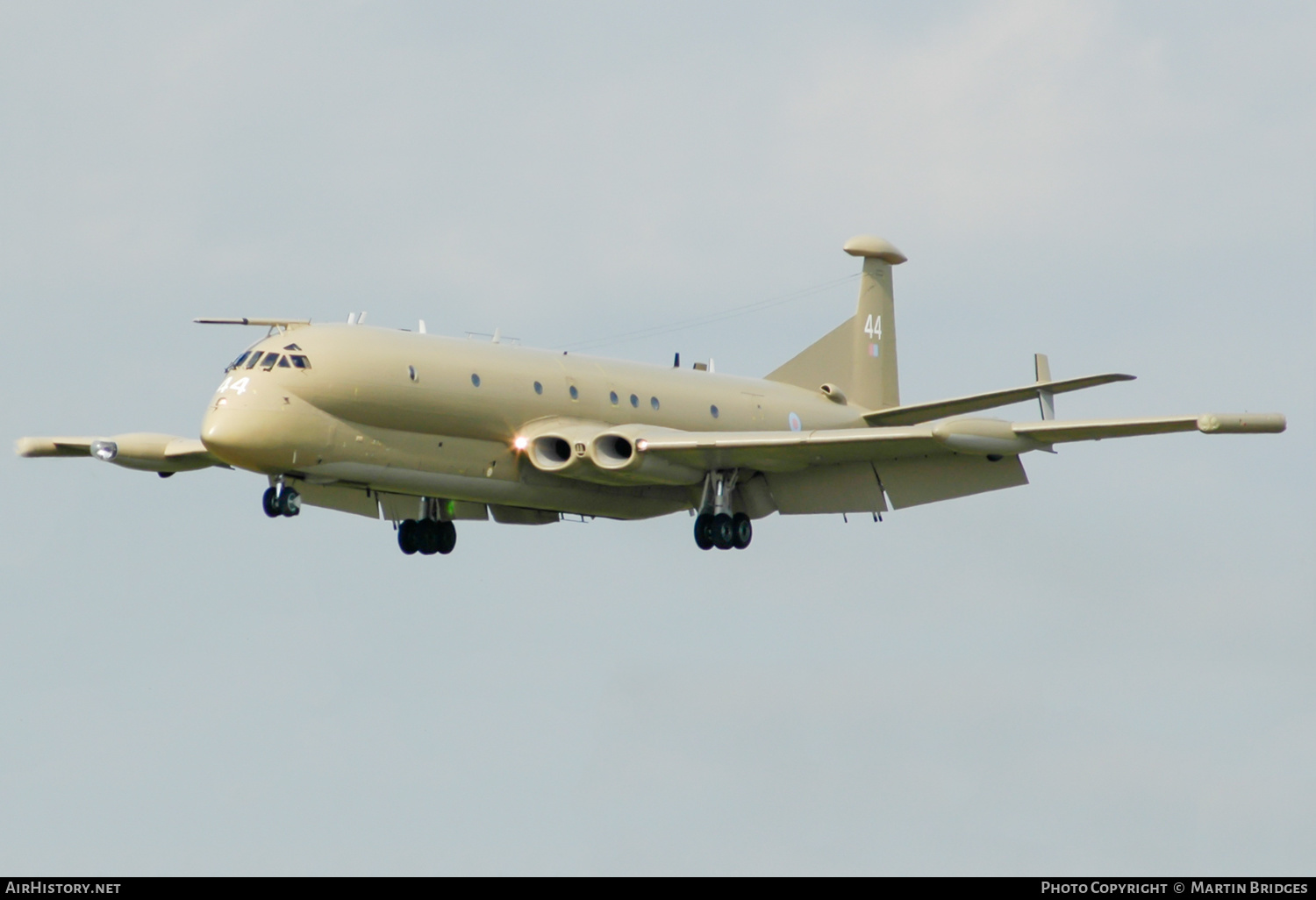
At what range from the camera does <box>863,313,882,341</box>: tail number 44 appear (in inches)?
1626

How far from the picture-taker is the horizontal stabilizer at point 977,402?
33812mm

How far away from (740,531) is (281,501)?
25.8 ft

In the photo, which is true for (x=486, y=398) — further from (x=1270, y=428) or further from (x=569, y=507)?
(x=1270, y=428)

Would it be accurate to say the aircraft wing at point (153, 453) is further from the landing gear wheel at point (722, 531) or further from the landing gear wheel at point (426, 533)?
the landing gear wheel at point (722, 531)

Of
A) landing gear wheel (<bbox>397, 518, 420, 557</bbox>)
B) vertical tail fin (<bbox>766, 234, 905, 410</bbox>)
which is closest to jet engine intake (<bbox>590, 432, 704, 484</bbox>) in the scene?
landing gear wheel (<bbox>397, 518, 420, 557</bbox>)

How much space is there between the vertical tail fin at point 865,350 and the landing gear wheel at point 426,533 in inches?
279

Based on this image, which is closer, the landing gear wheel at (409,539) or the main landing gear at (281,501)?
the main landing gear at (281,501)

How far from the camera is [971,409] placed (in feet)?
118

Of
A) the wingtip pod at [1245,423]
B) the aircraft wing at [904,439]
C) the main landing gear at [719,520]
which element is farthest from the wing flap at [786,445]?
the wingtip pod at [1245,423]

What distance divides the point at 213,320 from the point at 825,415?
11732 millimetres

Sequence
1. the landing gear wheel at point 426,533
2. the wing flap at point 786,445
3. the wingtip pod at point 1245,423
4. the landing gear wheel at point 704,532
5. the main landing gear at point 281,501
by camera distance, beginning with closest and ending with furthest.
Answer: the wingtip pod at point 1245,423 < the main landing gear at point 281,501 < the wing flap at point 786,445 < the landing gear wheel at point 704,532 < the landing gear wheel at point 426,533

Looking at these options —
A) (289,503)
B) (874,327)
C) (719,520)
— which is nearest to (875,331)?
(874,327)

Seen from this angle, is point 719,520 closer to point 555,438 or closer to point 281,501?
point 555,438

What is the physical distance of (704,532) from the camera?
3494 cm
